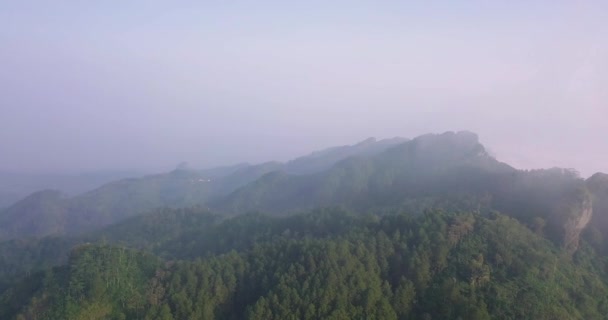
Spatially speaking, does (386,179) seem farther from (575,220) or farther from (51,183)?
(51,183)

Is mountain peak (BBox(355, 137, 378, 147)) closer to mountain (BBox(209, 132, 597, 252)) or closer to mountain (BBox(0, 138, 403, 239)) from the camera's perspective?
mountain (BBox(0, 138, 403, 239))

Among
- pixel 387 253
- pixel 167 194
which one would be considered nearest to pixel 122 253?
pixel 387 253

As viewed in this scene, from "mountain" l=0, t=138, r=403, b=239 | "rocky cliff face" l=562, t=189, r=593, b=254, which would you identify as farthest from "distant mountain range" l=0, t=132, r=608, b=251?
"mountain" l=0, t=138, r=403, b=239

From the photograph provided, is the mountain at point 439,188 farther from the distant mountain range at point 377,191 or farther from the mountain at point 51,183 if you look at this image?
the mountain at point 51,183

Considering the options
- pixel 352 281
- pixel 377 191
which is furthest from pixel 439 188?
pixel 352 281

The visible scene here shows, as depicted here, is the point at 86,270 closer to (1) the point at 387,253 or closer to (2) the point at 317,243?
(2) the point at 317,243

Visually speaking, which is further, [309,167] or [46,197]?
[309,167]

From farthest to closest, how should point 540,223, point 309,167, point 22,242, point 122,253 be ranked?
point 309,167 < point 22,242 < point 540,223 < point 122,253
